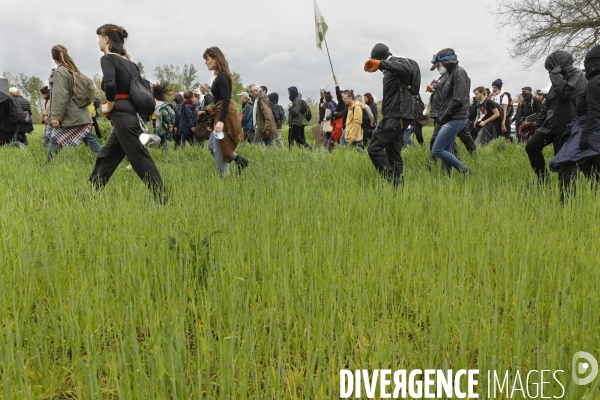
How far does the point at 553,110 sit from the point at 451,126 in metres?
1.19

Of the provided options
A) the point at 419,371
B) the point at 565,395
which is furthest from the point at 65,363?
the point at 565,395

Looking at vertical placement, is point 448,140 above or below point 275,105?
below

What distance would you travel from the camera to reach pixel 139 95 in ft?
14.1

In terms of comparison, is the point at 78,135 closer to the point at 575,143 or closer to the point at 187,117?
the point at 187,117

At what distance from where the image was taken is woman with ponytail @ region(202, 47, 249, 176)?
5.23m

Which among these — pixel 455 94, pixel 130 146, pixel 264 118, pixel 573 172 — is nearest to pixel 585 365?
pixel 573 172

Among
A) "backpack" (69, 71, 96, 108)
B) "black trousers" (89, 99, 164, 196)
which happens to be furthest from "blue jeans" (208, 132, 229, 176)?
"backpack" (69, 71, 96, 108)

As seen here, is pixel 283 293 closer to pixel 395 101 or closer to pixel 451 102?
pixel 395 101

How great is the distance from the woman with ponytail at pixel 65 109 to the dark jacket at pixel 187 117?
4.04 metres

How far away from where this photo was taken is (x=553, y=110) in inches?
183

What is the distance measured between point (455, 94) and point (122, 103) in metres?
3.97

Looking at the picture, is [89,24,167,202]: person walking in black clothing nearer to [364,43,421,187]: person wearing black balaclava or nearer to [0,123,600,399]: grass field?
[0,123,600,399]: grass field

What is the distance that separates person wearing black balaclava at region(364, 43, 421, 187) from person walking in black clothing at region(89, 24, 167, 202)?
2560 millimetres

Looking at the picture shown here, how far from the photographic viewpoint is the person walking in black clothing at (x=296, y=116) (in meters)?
11.3
